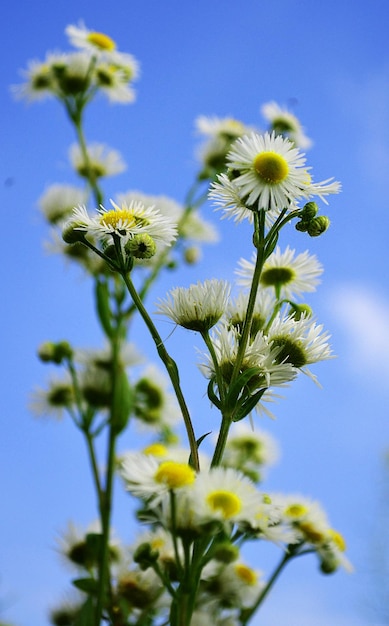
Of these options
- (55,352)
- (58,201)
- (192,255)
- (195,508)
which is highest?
(192,255)

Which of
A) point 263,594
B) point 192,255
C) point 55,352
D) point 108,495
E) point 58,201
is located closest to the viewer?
point 263,594

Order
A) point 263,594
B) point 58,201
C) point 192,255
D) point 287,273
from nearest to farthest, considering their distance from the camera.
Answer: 1. point 287,273
2. point 263,594
3. point 58,201
4. point 192,255

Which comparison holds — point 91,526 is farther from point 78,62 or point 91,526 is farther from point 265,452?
point 78,62

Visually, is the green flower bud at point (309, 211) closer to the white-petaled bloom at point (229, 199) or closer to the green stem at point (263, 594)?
the white-petaled bloom at point (229, 199)

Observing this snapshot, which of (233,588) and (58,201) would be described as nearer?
(233,588)

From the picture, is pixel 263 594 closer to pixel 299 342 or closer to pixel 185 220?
pixel 299 342

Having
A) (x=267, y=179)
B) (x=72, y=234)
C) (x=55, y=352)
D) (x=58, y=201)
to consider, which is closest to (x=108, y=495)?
(x=55, y=352)

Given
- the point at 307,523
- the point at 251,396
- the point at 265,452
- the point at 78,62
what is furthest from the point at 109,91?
the point at 251,396
